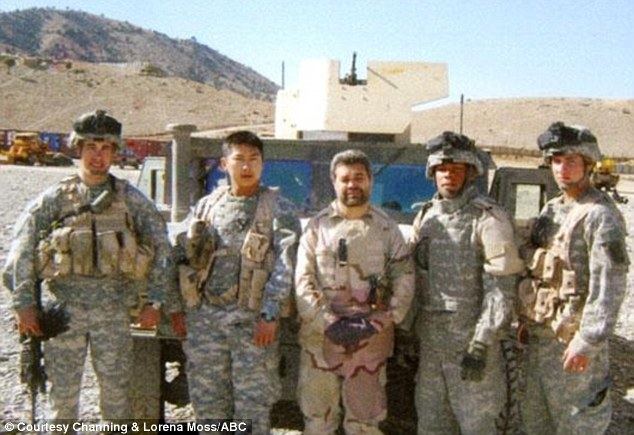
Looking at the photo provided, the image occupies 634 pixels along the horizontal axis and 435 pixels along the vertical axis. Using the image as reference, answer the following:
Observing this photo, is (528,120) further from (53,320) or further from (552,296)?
(53,320)

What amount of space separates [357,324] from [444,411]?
64cm

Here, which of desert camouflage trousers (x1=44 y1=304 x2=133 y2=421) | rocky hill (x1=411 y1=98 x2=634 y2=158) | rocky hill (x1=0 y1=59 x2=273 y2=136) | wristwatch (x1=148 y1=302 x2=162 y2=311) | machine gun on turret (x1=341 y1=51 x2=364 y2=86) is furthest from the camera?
rocky hill (x1=411 y1=98 x2=634 y2=158)

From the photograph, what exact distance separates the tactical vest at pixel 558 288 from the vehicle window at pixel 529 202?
164 cm

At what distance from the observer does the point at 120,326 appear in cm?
384

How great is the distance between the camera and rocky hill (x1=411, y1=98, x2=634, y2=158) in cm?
5444

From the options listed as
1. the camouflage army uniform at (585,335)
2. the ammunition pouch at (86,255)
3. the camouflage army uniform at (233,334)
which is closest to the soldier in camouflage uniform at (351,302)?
the camouflage army uniform at (233,334)

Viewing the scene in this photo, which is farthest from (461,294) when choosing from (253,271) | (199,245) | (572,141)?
(199,245)

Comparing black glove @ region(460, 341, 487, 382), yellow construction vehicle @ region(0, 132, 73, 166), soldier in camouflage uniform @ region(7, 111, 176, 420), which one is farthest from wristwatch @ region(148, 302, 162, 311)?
yellow construction vehicle @ region(0, 132, 73, 166)

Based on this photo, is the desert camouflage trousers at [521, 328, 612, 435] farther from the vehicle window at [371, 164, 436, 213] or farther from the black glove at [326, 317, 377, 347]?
the vehicle window at [371, 164, 436, 213]

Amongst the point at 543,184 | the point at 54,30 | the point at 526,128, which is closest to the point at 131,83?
the point at 526,128

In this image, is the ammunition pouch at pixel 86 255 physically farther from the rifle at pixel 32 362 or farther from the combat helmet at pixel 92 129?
the combat helmet at pixel 92 129

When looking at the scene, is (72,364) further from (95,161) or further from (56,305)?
(95,161)

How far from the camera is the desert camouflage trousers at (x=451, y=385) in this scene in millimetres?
3607

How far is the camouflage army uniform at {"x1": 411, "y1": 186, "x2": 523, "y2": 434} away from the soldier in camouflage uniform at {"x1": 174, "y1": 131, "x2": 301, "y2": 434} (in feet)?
2.29
